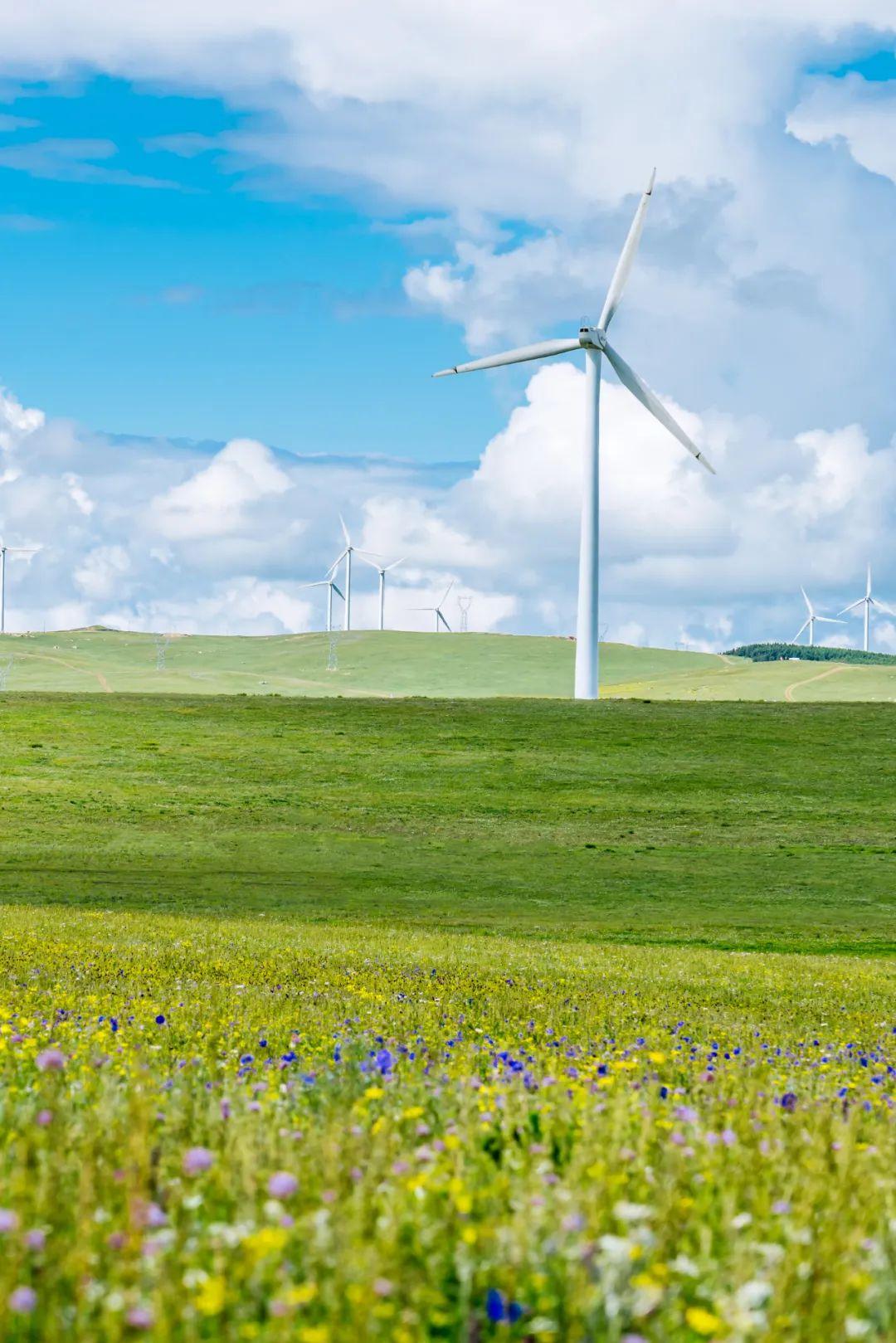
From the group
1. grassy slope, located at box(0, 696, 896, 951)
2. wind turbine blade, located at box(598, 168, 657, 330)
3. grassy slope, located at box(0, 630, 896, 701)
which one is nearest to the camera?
grassy slope, located at box(0, 696, 896, 951)

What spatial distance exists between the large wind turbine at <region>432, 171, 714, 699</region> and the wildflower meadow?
7345 cm

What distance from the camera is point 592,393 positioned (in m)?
84.0

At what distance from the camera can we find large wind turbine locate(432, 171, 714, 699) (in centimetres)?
8169

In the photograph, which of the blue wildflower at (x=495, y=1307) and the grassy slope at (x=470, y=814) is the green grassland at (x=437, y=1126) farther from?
the grassy slope at (x=470, y=814)

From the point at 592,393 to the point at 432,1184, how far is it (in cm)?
8279

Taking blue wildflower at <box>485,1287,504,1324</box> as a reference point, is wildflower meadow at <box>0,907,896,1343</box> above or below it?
below

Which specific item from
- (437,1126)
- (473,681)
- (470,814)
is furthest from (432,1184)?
(473,681)

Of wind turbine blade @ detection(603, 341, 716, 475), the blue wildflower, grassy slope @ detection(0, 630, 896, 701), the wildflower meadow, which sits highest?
wind turbine blade @ detection(603, 341, 716, 475)

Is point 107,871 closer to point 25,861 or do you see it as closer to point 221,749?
point 25,861

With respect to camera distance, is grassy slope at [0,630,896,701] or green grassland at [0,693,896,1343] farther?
grassy slope at [0,630,896,701]

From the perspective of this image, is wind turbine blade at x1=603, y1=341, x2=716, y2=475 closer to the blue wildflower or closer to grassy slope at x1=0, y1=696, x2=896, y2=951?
grassy slope at x1=0, y1=696, x2=896, y2=951

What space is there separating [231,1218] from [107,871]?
135 feet

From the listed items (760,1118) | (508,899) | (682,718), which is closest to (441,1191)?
(760,1118)

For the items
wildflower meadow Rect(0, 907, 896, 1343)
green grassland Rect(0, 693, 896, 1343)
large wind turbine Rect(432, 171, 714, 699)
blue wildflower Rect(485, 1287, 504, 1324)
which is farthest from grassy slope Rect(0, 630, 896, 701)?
blue wildflower Rect(485, 1287, 504, 1324)
